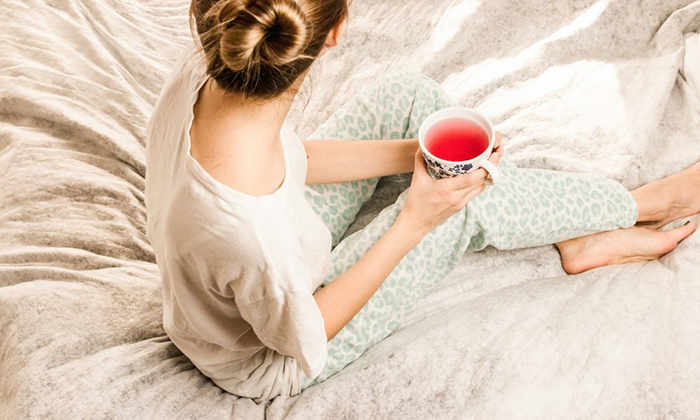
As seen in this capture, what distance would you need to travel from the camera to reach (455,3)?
4.49 ft

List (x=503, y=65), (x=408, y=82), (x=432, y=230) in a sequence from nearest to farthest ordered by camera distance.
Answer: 1. (x=432, y=230)
2. (x=408, y=82)
3. (x=503, y=65)

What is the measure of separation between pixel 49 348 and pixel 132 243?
26cm

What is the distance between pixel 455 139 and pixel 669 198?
0.52 metres

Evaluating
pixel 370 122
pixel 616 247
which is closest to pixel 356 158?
pixel 370 122

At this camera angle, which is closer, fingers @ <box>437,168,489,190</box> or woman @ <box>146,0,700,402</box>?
woman @ <box>146,0,700,402</box>

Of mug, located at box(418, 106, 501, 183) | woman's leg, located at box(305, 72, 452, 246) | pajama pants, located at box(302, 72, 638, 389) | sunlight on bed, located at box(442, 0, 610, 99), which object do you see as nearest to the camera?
mug, located at box(418, 106, 501, 183)

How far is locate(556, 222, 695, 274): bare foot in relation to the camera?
99cm

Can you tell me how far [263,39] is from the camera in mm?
492

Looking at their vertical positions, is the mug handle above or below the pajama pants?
above

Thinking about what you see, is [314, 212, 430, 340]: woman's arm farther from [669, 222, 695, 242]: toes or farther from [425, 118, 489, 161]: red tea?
[669, 222, 695, 242]: toes

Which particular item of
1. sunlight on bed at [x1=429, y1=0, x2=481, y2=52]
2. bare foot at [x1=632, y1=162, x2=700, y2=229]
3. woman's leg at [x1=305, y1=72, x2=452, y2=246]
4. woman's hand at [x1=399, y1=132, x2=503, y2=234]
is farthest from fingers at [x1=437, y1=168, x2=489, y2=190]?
sunlight on bed at [x1=429, y1=0, x2=481, y2=52]

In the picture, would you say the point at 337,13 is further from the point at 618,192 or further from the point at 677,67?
the point at 677,67

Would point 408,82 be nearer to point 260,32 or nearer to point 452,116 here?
point 452,116

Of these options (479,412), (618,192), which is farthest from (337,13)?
(618,192)
